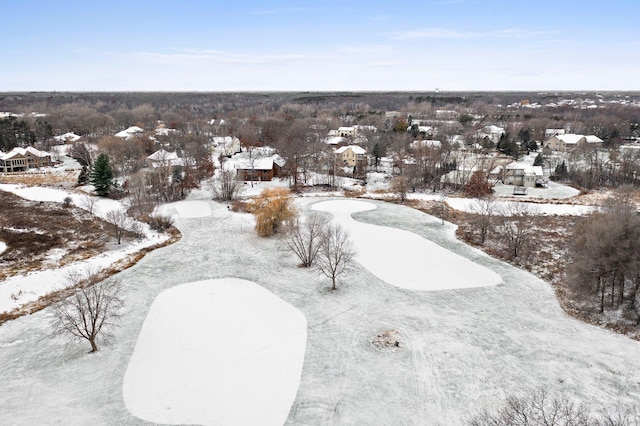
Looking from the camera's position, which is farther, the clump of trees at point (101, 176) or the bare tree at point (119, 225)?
the clump of trees at point (101, 176)

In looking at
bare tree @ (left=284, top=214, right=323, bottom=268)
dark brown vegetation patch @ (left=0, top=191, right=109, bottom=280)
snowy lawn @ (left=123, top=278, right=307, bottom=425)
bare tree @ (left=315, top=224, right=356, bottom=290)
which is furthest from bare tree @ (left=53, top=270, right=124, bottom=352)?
bare tree @ (left=315, top=224, right=356, bottom=290)

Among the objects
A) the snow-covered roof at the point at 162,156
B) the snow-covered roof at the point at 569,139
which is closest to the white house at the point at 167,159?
the snow-covered roof at the point at 162,156

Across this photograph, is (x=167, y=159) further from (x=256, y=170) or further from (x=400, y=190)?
(x=400, y=190)

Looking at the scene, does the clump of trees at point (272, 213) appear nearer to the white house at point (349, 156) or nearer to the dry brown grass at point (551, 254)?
the dry brown grass at point (551, 254)

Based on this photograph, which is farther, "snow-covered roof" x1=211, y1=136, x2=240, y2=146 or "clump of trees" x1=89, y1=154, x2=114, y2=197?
"snow-covered roof" x1=211, y1=136, x2=240, y2=146

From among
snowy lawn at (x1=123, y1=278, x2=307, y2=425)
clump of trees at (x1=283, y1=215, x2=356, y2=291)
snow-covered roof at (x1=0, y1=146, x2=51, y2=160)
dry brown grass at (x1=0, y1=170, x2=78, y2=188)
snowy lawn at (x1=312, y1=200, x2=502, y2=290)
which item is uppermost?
snow-covered roof at (x1=0, y1=146, x2=51, y2=160)

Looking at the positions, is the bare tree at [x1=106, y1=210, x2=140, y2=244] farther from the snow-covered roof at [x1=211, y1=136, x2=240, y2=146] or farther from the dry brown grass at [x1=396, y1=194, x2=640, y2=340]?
the snow-covered roof at [x1=211, y1=136, x2=240, y2=146]

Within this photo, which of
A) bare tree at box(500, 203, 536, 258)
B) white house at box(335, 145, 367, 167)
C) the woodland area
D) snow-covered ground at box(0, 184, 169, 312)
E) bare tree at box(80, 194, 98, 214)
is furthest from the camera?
white house at box(335, 145, 367, 167)
